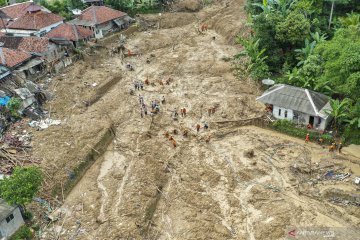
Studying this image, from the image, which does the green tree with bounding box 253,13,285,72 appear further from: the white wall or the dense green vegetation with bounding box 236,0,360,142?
the white wall

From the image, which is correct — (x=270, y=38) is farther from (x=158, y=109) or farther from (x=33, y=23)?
(x=33, y=23)

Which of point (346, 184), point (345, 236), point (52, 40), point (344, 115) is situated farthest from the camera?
point (52, 40)

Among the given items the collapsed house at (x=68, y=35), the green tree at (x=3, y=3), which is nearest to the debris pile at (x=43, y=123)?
the collapsed house at (x=68, y=35)

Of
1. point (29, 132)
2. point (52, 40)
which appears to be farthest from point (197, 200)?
point (52, 40)

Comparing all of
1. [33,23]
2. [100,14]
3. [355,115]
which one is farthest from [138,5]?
[355,115]

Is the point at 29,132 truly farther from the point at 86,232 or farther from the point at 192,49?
the point at 192,49

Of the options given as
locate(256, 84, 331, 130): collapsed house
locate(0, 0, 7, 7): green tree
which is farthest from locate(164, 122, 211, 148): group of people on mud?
locate(0, 0, 7, 7): green tree
